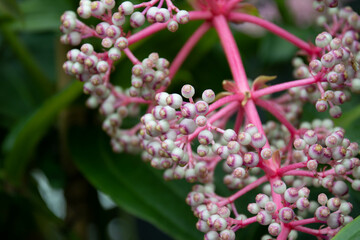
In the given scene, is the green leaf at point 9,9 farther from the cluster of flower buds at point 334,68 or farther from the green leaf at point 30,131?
the cluster of flower buds at point 334,68

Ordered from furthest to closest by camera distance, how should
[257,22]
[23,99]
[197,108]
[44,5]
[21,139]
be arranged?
1. [23,99]
2. [44,5]
3. [21,139]
4. [257,22]
5. [197,108]

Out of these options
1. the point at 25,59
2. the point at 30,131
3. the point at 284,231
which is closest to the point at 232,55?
the point at 284,231

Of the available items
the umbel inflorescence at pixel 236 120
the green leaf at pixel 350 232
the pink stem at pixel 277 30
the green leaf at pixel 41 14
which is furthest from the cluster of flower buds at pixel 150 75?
the green leaf at pixel 41 14

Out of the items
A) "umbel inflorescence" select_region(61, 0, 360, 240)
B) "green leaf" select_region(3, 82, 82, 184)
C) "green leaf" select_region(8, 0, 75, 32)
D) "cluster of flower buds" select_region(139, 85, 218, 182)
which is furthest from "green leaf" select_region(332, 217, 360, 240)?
"green leaf" select_region(8, 0, 75, 32)

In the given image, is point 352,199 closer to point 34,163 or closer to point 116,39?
point 116,39

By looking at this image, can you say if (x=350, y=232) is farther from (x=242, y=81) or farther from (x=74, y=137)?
(x=74, y=137)

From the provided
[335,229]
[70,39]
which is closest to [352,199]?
[335,229]

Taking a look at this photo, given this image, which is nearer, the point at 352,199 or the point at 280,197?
the point at 280,197
